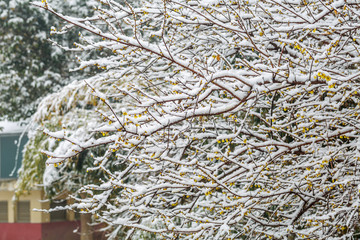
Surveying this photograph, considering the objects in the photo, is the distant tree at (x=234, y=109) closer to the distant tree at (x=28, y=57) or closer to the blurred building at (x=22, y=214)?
the distant tree at (x=28, y=57)

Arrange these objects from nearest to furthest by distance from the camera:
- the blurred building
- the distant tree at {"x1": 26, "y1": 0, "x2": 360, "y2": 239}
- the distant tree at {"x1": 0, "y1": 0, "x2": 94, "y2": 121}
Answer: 1. the distant tree at {"x1": 26, "y1": 0, "x2": 360, "y2": 239}
2. the distant tree at {"x1": 0, "y1": 0, "x2": 94, "y2": 121}
3. the blurred building

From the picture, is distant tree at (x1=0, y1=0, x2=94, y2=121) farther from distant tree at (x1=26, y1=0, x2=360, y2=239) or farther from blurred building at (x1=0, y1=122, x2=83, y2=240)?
distant tree at (x1=26, y1=0, x2=360, y2=239)

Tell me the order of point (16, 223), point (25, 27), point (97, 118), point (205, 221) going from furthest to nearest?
point (16, 223), point (25, 27), point (97, 118), point (205, 221)

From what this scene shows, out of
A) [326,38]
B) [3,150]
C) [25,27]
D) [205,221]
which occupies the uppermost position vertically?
[25,27]

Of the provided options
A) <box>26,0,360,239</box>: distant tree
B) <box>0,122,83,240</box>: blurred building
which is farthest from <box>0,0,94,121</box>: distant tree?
<box>26,0,360,239</box>: distant tree

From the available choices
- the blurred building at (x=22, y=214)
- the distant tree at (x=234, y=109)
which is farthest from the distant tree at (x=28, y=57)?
the distant tree at (x=234, y=109)

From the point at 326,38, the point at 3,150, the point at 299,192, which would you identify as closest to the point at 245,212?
the point at 299,192

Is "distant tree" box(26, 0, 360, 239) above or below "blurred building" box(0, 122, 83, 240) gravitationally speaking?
above

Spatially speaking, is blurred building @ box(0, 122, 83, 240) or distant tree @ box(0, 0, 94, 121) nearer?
distant tree @ box(0, 0, 94, 121)

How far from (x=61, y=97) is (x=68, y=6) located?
27.6 feet

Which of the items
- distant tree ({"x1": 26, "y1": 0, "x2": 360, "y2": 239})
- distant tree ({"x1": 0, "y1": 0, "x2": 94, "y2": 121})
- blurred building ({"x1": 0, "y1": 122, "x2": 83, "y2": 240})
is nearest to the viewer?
distant tree ({"x1": 26, "y1": 0, "x2": 360, "y2": 239})

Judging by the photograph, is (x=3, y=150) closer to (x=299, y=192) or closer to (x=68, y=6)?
(x=68, y=6)

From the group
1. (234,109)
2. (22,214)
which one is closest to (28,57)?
(22,214)

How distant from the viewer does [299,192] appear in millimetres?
4969
